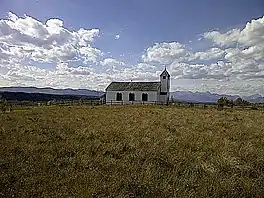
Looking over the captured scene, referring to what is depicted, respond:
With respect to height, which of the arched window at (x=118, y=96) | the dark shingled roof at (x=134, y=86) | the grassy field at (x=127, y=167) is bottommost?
the grassy field at (x=127, y=167)

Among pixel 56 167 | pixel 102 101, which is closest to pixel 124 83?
pixel 102 101

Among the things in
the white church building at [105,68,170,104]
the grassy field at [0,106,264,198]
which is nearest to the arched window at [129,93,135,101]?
the white church building at [105,68,170,104]

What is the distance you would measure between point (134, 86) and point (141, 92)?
9.07 feet

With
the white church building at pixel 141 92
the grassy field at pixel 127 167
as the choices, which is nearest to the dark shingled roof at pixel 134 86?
the white church building at pixel 141 92

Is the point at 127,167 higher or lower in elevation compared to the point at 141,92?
lower

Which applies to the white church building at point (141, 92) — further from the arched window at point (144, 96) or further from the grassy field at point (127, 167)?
the grassy field at point (127, 167)

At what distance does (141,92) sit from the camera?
65.3m

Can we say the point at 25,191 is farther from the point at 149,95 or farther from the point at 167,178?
the point at 149,95

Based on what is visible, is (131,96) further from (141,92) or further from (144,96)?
(144,96)

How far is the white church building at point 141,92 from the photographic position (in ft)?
212

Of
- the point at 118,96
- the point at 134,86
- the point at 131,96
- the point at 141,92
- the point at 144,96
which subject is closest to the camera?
the point at 144,96

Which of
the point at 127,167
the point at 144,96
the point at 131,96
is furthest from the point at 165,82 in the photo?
the point at 127,167

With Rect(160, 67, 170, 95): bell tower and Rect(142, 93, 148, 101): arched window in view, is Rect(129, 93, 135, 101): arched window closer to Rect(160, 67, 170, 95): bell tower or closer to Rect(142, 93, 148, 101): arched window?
Rect(142, 93, 148, 101): arched window

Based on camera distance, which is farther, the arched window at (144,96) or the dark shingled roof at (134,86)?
the dark shingled roof at (134,86)
